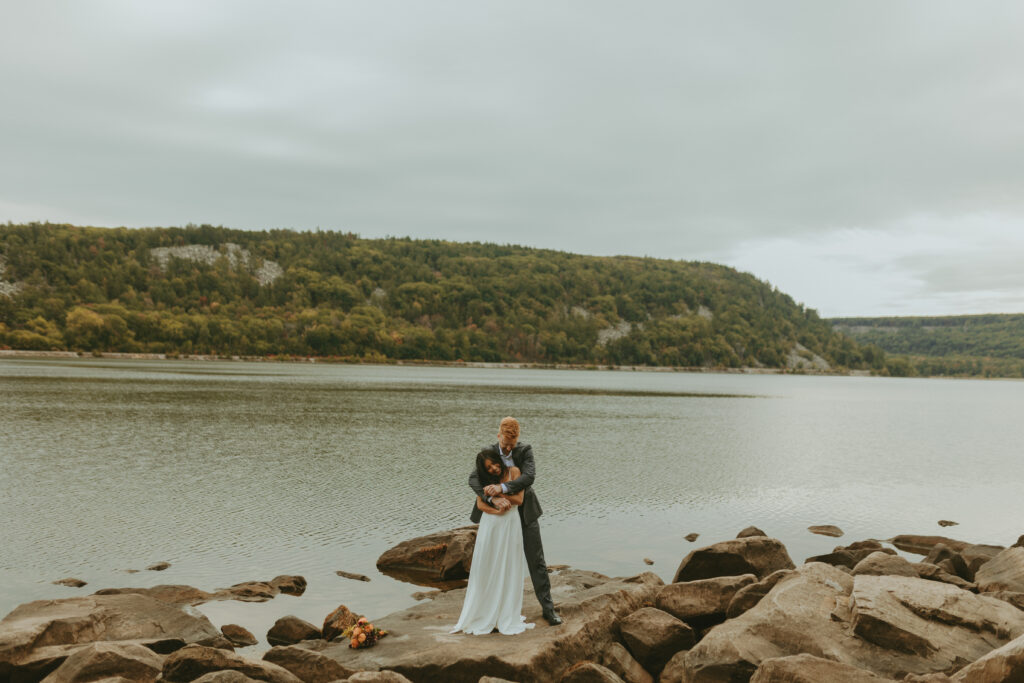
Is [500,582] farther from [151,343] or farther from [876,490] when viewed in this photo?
[151,343]

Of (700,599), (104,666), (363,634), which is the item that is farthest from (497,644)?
(104,666)

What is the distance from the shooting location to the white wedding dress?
A: 9.66m

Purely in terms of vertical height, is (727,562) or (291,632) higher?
(727,562)

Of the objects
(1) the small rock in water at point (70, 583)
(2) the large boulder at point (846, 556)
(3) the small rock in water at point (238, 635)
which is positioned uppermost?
(2) the large boulder at point (846, 556)

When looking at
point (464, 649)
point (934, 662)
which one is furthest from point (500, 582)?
point (934, 662)

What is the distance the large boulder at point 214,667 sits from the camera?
8.41 meters

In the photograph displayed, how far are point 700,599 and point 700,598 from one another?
0.03 m

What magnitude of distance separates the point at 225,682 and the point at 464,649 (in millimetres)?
2886

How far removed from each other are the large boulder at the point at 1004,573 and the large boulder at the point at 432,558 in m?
9.91

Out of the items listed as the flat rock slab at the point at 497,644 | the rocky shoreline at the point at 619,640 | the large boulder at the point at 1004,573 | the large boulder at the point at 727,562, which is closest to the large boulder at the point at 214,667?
the rocky shoreline at the point at 619,640

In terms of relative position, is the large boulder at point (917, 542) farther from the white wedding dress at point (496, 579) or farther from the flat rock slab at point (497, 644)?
the white wedding dress at point (496, 579)

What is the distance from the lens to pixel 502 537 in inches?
381

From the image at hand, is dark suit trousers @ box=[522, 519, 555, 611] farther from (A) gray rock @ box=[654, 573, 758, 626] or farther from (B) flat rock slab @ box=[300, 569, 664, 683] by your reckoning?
(A) gray rock @ box=[654, 573, 758, 626]

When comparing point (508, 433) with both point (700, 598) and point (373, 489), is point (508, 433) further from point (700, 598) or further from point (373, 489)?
point (373, 489)
